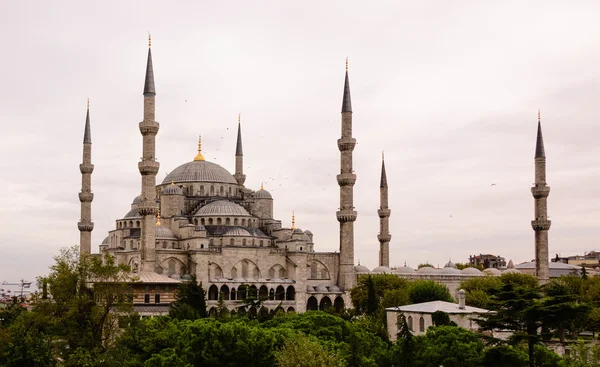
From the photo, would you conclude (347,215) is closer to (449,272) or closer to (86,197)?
(449,272)

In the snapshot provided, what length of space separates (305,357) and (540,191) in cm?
2953

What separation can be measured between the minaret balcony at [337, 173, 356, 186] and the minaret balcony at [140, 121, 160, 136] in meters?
12.4

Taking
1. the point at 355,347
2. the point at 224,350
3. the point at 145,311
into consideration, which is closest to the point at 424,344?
the point at 355,347

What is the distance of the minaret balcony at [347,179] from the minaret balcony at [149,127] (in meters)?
12.4

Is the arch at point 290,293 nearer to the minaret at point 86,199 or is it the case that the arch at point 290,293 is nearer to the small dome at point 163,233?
the small dome at point 163,233

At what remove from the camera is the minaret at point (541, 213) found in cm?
4500

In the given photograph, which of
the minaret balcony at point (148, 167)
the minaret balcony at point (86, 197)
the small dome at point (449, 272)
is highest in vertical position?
the minaret balcony at point (148, 167)

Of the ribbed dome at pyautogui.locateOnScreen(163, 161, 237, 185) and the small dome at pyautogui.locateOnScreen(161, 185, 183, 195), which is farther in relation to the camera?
the ribbed dome at pyautogui.locateOnScreen(163, 161, 237, 185)

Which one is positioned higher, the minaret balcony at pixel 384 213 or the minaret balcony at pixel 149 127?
the minaret balcony at pixel 149 127

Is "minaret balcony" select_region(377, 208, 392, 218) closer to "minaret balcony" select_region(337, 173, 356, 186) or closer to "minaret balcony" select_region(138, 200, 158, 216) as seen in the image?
"minaret balcony" select_region(337, 173, 356, 186)

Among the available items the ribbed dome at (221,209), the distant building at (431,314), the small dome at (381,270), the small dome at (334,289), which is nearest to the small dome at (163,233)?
the ribbed dome at (221,209)

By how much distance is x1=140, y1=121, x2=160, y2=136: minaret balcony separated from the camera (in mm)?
43562

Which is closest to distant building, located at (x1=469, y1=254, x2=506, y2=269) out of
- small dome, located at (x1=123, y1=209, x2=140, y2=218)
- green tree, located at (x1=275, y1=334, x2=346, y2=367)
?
small dome, located at (x1=123, y1=209, x2=140, y2=218)

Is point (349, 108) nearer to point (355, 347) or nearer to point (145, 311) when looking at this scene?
point (145, 311)
